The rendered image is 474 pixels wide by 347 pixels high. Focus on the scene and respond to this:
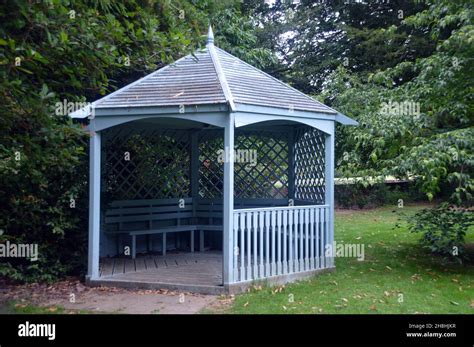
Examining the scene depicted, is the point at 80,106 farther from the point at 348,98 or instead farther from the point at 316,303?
the point at 348,98

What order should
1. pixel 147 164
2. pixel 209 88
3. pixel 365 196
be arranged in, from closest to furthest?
1. pixel 209 88
2. pixel 147 164
3. pixel 365 196

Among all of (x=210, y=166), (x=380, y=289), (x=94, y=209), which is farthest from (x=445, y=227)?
(x=94, y=209)

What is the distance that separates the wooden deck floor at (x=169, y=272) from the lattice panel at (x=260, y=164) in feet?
4.67

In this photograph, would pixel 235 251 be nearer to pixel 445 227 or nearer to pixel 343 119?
pixel 343 119

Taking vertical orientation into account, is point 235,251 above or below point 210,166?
below

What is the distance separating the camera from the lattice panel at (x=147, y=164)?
8375 mm

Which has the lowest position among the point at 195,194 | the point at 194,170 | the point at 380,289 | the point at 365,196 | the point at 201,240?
the point at 380,289

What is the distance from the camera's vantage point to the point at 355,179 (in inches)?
294

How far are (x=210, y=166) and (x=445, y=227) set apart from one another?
4.45 m

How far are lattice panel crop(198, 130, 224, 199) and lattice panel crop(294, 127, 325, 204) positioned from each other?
5.14ft

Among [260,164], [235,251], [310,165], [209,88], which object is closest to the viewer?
[235,251]

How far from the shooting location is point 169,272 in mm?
7062

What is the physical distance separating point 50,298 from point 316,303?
3303 millimetres
